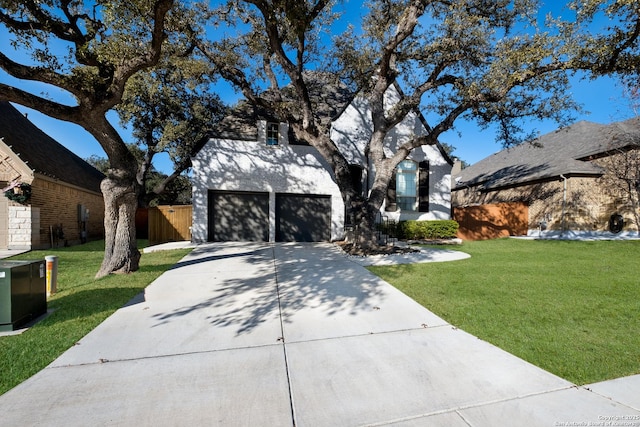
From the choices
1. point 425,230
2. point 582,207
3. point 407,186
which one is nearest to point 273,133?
point 407,186

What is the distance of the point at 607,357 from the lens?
2.89 metres

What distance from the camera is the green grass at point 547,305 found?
9.59 ft

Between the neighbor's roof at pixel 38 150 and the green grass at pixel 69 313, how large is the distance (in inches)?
273

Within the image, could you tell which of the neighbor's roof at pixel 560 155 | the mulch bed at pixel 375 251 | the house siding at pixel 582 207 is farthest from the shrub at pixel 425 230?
the house siding at pixel 582 207

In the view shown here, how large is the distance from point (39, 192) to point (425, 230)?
16558 millimetres

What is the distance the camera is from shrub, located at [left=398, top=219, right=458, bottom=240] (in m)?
12.3

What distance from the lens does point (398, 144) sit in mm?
13609

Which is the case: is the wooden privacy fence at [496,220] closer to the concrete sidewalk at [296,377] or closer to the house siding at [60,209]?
the concrete sidewalk at [296,377]

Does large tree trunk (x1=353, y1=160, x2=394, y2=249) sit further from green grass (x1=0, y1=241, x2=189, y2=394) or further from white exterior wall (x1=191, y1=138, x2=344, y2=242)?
green grass (x1=0, y1=241, x2=189, y2=394)

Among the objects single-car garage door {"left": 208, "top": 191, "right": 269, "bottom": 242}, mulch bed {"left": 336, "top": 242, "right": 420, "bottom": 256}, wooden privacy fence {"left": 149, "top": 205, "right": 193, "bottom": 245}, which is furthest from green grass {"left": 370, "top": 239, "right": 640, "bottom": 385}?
Answer: wooden privacy fence {"left": 149, "top": 205, "right": 193, "bottom": 245}

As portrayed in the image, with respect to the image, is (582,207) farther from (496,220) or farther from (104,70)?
(104,70)

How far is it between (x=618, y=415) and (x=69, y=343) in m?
5.45

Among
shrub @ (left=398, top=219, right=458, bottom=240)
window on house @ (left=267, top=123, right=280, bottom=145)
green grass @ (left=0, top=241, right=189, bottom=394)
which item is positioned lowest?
green grass @ (left=0, top=241, right=189, bottom=394)

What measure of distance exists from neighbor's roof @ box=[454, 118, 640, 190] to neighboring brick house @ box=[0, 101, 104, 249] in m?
21.0
